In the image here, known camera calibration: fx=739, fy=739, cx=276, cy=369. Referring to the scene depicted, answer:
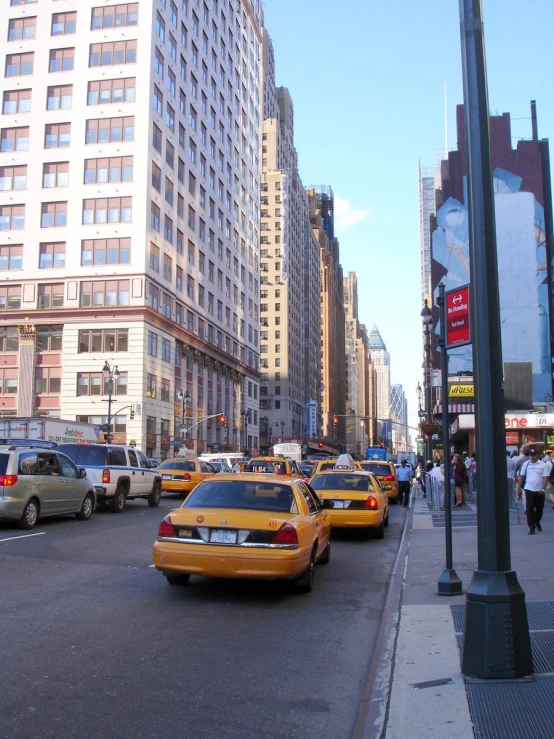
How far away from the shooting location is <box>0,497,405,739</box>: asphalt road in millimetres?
4828

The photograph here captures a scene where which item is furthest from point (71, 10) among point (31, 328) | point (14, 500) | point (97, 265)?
point (14, 500)

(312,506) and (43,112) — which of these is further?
(43,112)

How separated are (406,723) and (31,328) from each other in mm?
55598

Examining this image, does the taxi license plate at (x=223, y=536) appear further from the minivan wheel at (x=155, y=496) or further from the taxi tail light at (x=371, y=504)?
the minivan wheel at (x=155, y=496)

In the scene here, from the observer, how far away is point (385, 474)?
2833cm

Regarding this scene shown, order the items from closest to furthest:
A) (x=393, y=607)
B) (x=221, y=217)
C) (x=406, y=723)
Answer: (x=406, y=723), (x=393, y=607), (x=221, y=217)

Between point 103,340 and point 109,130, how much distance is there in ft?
54.4

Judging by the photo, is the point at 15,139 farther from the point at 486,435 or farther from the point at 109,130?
the point at 486,435

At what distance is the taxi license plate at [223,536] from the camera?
8.55 m

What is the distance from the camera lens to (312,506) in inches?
416

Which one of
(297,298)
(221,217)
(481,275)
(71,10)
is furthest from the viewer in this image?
(297,298)

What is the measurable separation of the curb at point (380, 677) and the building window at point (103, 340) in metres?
47.9

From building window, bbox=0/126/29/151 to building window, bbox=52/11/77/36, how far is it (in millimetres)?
8394

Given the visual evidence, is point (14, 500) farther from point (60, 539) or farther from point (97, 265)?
point (97, 265)
